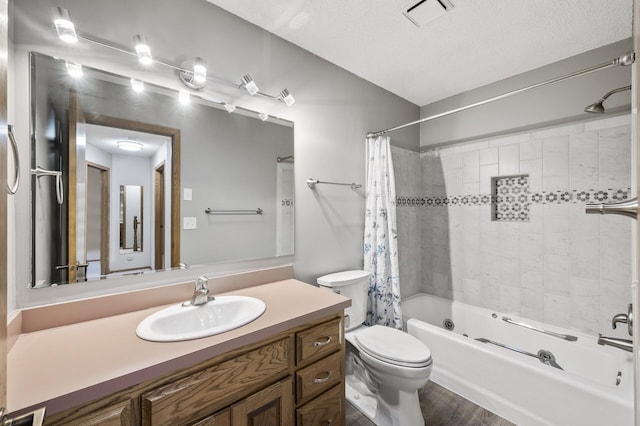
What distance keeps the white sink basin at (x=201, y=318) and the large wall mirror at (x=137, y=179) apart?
277 millimetres

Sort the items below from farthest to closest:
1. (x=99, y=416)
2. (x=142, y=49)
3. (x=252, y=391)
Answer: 1. (x=142, y=49)
2. (x=252, y=391)
3. (x=99, y=416)

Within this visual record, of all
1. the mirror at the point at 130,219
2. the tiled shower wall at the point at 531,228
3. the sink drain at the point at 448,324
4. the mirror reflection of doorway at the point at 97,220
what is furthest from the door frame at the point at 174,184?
the sink drain at the point at 448,324

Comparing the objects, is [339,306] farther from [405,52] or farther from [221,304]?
[405,52]

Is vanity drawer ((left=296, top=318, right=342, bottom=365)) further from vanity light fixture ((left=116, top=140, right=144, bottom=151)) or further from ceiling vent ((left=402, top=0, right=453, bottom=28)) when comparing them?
ceiling vent ((left=402, top=0, right=453, bottom=28))

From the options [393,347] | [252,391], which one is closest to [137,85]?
[252,391]

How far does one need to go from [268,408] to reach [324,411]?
13.5 inches

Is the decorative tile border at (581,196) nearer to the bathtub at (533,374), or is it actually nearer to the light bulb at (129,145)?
the bathtub at (533,374)

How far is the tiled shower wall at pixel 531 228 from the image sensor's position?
74.8 inches

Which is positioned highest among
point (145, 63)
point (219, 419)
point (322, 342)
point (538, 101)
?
point (538, 101)

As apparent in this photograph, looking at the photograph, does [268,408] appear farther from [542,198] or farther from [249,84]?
[542,198]

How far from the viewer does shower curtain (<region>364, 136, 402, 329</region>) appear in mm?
2240

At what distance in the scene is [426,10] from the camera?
1582 millimetres

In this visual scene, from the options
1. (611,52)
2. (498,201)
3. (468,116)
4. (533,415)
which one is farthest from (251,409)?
(611,52)

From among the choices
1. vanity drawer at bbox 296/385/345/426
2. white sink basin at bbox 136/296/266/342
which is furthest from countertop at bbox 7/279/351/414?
vanity drawer at bbox 296/385/345/426
